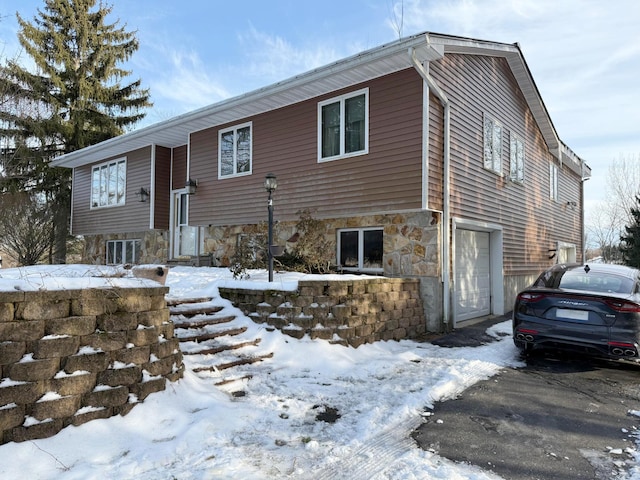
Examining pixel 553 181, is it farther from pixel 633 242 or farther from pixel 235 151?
pixel 633 242

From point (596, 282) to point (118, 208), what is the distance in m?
13.6

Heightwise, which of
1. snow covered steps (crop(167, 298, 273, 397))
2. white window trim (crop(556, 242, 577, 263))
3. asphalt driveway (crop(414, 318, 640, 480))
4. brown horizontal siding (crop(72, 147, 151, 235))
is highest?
brown horizontal siding (crop(72, 147, 151, 235))

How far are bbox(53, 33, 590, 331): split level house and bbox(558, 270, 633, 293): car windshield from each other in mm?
2328

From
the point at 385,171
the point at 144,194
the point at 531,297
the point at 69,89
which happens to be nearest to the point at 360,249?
the point at 385,171

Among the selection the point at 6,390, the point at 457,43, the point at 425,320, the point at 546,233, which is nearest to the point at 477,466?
the point at 6,390

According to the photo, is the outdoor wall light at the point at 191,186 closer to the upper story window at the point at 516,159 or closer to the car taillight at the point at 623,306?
the upper story window at the point at 516,159

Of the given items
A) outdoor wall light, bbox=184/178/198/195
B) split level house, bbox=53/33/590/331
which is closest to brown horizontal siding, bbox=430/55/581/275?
split level house, bbox=53/33/590/331

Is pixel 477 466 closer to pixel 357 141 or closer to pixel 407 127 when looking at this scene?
pixel 407 127

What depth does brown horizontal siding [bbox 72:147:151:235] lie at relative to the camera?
13062mm

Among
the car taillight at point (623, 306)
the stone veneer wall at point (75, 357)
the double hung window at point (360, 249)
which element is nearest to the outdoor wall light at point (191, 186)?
the double hung window at point (360, 249)

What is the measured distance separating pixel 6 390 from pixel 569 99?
1819cm

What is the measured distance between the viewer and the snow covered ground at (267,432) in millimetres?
2619

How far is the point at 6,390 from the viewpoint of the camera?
2.70 metres

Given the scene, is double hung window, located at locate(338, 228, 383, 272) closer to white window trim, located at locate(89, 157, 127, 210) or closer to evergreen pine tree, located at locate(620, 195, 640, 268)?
white window trim, located at locate(89, 157, 127, 210)
